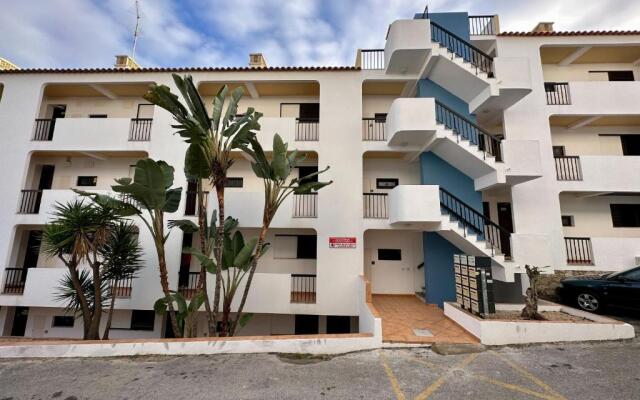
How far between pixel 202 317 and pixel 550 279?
45.7ft

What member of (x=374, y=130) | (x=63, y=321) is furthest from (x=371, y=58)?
(x=63, y=321)

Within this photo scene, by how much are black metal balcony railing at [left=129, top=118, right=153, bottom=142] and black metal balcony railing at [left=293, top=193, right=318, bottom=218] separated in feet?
23.6

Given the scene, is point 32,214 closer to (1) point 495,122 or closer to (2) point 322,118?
(2) point 322,118

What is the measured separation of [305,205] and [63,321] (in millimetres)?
11977

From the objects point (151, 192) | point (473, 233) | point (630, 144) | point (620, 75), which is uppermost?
point (620, 75)

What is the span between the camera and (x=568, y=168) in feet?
34.7

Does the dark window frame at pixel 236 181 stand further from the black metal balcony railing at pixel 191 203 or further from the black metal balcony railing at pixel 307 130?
the black metal balcony railing at pixel 307 130

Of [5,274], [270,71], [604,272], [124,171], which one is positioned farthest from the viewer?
[124,171]

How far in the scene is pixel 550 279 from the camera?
389 inches

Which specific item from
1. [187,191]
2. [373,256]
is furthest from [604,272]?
[187,191]

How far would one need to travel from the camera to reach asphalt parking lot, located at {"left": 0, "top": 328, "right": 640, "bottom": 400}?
15.0 ft

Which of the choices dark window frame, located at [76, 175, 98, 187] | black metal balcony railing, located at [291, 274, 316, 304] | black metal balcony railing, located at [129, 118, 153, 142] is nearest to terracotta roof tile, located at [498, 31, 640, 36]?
black metal balcony railing, located at [291, 274, 316, 304]

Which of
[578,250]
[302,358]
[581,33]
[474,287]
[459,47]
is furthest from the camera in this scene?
[581,33]

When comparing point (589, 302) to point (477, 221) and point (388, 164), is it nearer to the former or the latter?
point (477, 221)
